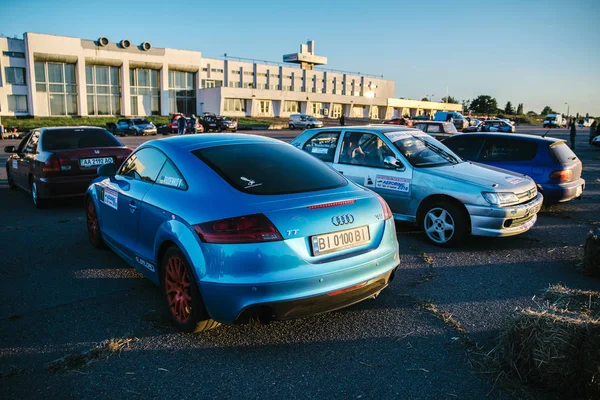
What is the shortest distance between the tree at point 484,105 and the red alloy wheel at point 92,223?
535 feet

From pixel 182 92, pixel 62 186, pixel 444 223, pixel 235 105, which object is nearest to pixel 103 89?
pixel 182 92

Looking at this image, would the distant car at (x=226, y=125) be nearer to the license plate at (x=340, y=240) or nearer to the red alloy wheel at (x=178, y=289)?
the red alloy wheel at (x=178, y=289)

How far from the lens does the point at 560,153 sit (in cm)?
845

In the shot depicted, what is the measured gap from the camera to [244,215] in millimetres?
3180

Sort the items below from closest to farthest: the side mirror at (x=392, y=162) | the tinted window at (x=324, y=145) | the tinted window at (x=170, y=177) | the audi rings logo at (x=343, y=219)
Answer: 1. the audi rings logo at (x=343, y=219)
2. the tinted window at (x=170, y=177)
3. the side mirror at (x=392, y=162)
4. the tinted window at (x=324, y=145)

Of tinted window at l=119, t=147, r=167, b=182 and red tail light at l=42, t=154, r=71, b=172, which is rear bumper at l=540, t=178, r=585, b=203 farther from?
red tail light at l=42, t=154, r=71, b=172

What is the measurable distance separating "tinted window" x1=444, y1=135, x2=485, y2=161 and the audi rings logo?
653 centimetres

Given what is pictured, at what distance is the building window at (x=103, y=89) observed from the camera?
192 ft

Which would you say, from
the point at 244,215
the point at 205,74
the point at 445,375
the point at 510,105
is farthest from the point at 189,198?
the point at 510,105

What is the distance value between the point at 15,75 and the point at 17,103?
3.18 m

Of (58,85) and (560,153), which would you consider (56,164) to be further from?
(58,85)

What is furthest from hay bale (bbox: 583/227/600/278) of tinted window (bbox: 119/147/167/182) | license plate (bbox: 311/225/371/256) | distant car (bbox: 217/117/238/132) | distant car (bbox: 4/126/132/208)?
distant car (bbox: 217/117/238/132)

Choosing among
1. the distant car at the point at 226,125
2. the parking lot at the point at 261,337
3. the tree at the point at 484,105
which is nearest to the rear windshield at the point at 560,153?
the parking lot at the point at 261,337

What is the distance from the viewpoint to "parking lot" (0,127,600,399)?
9.58 feet
